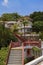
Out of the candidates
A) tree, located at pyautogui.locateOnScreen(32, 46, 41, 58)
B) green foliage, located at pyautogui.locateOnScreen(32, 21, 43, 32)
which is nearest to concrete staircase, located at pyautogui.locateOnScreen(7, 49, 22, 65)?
tree, located at pyautogui.locateOnScreen(32, 46, 41, 58)

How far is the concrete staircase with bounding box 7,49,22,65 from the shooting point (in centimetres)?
2255

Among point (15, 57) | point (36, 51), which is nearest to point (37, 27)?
point (36, 51)

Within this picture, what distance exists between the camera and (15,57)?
23.7 m

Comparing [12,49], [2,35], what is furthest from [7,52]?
[2,35]

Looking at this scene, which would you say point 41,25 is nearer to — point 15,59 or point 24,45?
point 24,45

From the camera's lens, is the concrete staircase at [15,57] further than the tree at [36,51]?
No

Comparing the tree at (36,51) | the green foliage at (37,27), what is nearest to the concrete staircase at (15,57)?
the tree at (36,51)

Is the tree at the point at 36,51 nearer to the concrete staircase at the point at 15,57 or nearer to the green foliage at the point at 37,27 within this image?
the concrete staircase at the point at 15,57

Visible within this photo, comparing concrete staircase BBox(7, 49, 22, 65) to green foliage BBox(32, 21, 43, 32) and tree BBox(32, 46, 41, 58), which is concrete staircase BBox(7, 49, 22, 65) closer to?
tree BBox(32, 46, 41, 58)

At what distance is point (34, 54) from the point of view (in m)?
25.9

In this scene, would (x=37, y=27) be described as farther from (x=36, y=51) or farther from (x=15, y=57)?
(x=15, y=57)

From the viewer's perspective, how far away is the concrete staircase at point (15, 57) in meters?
22.5

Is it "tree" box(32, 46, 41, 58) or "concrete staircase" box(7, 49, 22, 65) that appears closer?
"concrete staircase" box(7, 49, 22, 65)

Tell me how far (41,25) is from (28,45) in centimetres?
3553
